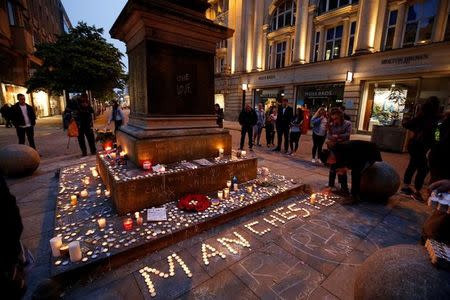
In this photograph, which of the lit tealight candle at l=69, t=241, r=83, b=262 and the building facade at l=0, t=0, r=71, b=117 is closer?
the lit tealight candle at l=69, t=241, r=83, b=262

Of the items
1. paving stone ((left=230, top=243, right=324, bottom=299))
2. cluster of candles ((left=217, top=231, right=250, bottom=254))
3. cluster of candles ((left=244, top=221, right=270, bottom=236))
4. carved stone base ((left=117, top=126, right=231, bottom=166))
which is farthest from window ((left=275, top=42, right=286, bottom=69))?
paving stone ((left=230, top=243, right=324, bottom=299))

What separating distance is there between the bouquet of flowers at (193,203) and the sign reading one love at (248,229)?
0.71m

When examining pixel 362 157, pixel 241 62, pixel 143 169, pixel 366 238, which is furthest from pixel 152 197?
pixel 241 62

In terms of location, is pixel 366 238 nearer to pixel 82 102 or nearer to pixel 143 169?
pixel 143 169

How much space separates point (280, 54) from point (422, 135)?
18.7 meters

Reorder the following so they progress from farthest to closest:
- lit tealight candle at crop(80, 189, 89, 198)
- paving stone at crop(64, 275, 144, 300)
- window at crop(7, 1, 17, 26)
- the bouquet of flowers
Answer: window at crop(7, 1, 17, 26)
lit tealight candle at crop(80, 189, 89, 198)
the bouquet of flowers
paving stone at crop(64, 275, 144, 300)

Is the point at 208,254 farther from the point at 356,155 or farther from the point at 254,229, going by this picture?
the point at 356,155

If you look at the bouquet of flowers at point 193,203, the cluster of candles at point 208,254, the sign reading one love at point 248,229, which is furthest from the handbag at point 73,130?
the cluster of candles at point 208,254

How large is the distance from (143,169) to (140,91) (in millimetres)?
1776

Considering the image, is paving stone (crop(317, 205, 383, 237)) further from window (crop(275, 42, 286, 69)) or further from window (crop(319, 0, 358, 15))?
window (crop(275, 42, 286, 69))

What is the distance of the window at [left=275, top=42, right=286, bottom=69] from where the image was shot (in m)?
20.8

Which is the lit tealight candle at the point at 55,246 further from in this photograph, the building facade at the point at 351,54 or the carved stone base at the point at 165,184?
the building facade at the point at 351,54

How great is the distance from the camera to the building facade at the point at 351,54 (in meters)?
12.4

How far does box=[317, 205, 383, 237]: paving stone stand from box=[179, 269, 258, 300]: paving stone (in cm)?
218
